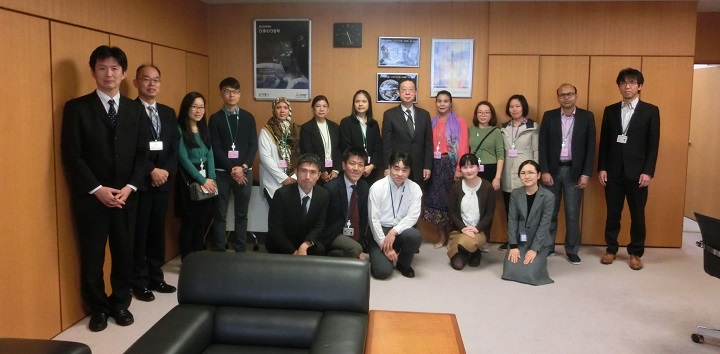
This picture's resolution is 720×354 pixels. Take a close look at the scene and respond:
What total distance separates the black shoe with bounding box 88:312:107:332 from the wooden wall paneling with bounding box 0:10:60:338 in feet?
0.65

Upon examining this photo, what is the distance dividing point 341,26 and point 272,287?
419cm

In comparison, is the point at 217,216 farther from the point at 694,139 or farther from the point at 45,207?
the point at 694,139

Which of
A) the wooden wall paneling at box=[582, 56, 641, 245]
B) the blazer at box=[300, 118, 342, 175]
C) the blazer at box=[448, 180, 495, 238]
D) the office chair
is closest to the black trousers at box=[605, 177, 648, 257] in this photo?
the wooden wall paneling at box=[582, 56, 641, 245]

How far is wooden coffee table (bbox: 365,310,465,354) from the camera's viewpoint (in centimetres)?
212

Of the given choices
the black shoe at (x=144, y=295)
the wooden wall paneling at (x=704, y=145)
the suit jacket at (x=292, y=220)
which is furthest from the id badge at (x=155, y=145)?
the wooden wall paneling at (x=704, y=145)

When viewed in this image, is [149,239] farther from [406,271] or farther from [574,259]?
[574,259]

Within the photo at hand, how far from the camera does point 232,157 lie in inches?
199

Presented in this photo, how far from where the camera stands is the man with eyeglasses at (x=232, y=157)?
16.3ft

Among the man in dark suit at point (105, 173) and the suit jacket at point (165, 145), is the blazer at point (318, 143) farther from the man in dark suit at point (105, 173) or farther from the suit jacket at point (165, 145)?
the man in dark suit at point (105, 173)

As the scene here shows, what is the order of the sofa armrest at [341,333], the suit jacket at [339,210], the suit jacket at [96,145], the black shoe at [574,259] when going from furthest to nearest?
the black shoe at [574,259], the suit jacket at [339,210], the suit jacket at [96,145], the sofa armrest at [341,333]

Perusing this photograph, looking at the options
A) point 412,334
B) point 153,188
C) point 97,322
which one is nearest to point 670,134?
point 412,334

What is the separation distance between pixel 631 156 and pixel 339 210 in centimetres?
278

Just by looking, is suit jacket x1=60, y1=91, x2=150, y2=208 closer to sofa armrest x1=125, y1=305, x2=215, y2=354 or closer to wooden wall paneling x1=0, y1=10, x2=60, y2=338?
wooden wall paneling x1=0, y1=10, x2=60, y2=338

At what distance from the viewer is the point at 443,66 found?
600cm
